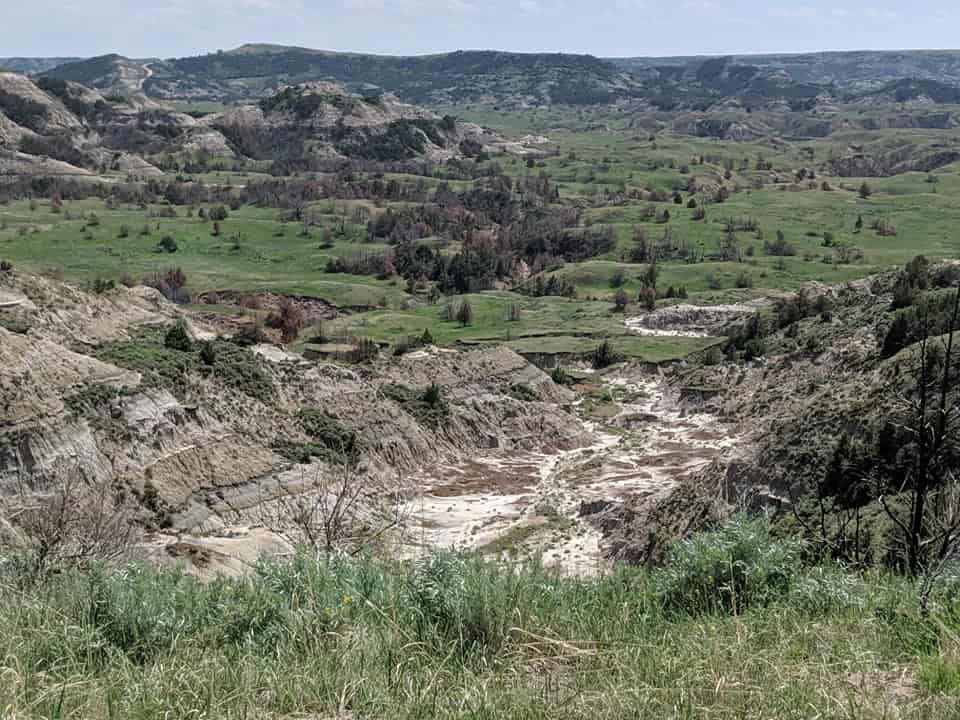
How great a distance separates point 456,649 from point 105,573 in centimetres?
333

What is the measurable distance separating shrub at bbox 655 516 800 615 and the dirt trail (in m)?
15.3

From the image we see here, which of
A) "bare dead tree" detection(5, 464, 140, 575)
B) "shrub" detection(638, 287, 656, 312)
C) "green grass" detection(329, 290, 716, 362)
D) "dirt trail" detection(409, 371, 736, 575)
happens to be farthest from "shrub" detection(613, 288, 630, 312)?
"bare dead tree" detection(5, 464, 140, 575)

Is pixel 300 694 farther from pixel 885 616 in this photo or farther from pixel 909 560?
pixel 909 560

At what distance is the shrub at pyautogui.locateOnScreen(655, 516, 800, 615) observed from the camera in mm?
8125

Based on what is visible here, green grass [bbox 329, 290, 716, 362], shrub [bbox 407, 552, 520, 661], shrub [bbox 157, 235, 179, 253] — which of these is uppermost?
shrub [bbox 407, 552, 520, 661]

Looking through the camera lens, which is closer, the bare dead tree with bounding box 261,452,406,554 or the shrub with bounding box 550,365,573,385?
the bare dead tree with bounding box 261,452,406,554

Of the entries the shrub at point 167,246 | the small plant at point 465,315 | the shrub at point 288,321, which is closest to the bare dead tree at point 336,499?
the shrub at point 288,321

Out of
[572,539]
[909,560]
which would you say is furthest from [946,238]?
[909,560]

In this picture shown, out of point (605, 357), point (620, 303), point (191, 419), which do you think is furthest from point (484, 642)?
point (620, 303)

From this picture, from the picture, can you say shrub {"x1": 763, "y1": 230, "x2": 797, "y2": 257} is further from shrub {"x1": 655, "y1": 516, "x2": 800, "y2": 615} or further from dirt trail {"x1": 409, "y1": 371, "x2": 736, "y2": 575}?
shrub {"x1": 655, "y1": 516, "x2": 800, "y2": 615}

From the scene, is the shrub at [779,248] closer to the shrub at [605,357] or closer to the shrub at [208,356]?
the shrub at [605,357]

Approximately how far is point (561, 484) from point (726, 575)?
27335 millimetres

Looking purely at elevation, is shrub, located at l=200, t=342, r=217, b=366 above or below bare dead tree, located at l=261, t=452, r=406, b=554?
above

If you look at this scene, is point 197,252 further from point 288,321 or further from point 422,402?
point 422,402
